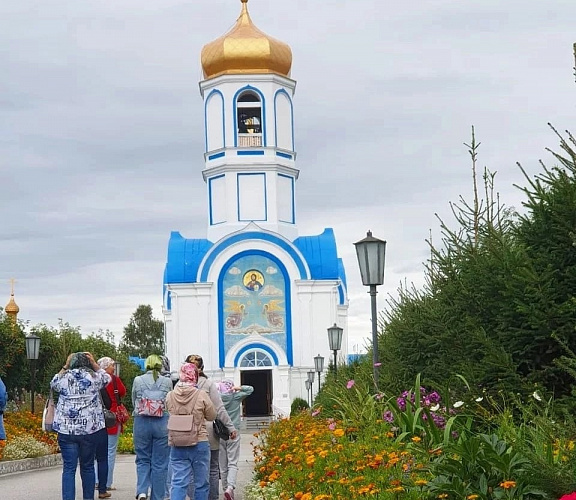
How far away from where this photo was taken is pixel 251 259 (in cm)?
Answer: 3994

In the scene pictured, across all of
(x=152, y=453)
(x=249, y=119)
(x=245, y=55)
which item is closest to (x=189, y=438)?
(x=152, y=453)

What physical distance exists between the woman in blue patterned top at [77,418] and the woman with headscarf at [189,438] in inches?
36.3

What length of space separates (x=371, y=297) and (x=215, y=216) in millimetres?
29308

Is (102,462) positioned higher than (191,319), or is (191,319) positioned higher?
Answer: (191,319)

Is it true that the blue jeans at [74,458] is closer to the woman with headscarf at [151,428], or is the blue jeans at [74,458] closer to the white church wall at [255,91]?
the woman with headscarf at [151,428]

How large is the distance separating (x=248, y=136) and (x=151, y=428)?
101 ft

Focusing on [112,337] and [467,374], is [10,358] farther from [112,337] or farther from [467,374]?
[467,374]

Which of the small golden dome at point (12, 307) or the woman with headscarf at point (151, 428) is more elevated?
the small golden dome at point (12, 307)

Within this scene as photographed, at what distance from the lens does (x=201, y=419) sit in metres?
8.85

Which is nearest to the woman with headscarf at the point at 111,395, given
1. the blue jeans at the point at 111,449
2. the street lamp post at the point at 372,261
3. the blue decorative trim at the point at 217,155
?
the blue jeans at the point at 111,449

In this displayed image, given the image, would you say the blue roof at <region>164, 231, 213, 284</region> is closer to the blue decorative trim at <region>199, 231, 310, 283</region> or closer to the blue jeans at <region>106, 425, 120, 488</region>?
the blue decorative trim at <region>199, 231, 310, 283</region>

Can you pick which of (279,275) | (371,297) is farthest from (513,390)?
(279,275)

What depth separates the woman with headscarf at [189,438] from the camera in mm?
8789

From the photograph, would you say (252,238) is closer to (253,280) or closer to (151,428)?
(253,280)
